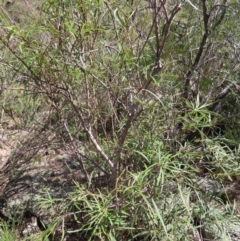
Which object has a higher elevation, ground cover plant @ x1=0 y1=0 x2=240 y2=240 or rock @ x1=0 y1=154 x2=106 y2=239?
ground cover plant @ x1=0 y1=0 x2=240 y2=240

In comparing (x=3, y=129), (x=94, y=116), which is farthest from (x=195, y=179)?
(x=3, y=129)

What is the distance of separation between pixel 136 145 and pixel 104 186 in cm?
33

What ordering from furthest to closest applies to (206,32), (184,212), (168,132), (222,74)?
(222,74) < (206,32) < (168,132) < (184,212)

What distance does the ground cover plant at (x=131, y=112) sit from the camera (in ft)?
4.83

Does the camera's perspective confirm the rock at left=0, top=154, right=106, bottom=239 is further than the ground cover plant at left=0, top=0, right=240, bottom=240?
Yes

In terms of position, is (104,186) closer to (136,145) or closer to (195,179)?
(136,145)

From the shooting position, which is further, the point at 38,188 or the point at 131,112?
the point at 38,188

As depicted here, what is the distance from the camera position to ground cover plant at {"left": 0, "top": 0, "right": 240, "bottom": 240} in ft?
4.83

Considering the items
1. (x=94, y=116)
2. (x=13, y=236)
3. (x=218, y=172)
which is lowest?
(x=13, y=236)

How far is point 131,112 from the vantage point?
1.56 meters

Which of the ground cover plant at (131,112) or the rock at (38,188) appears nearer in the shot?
the ground cover plant at (131,112)

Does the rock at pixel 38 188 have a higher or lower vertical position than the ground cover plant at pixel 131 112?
lower

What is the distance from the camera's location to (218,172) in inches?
67.6

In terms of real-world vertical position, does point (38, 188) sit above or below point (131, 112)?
below
